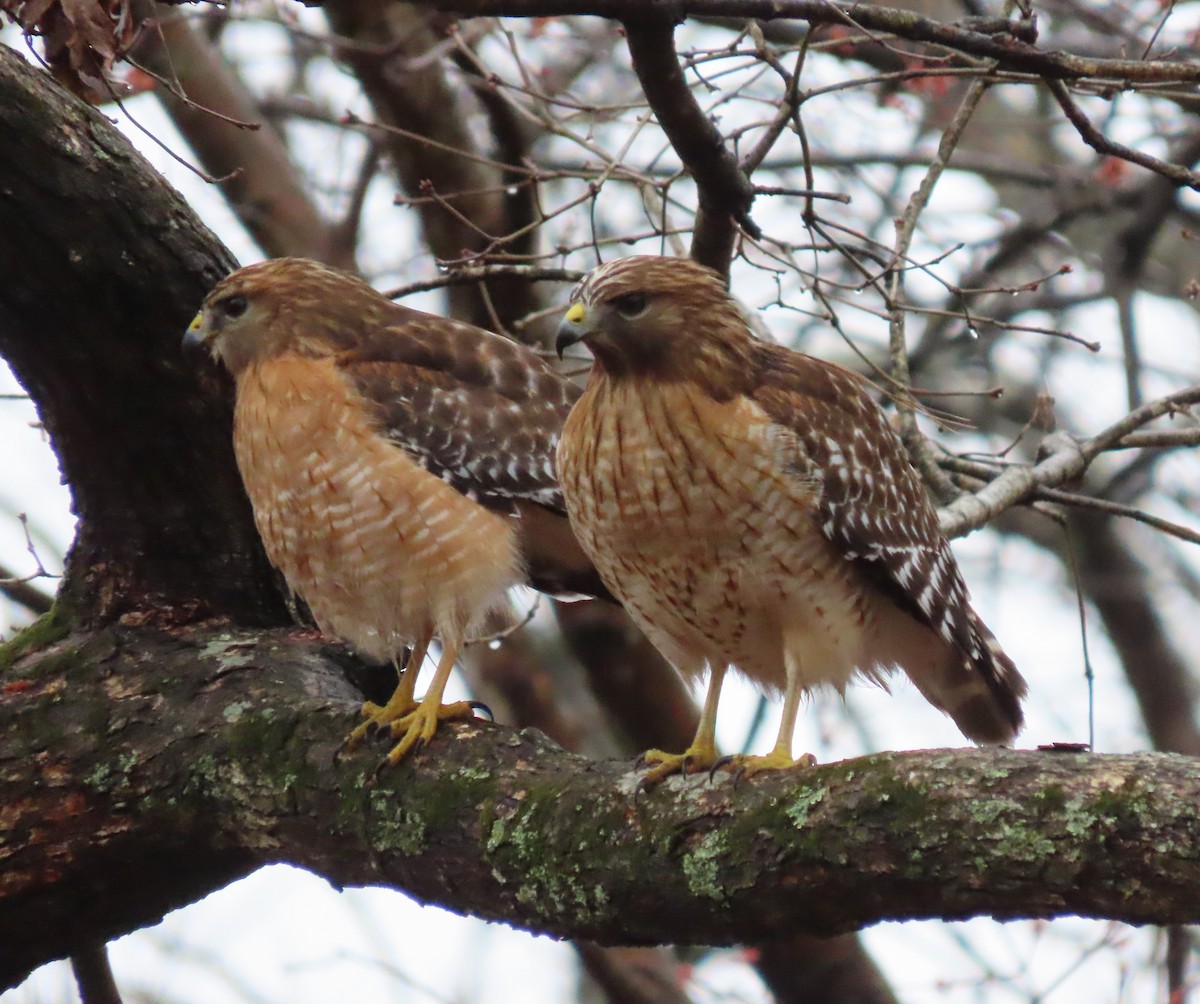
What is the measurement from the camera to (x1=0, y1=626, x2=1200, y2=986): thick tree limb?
2.56m

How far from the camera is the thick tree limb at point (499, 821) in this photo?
2.56m

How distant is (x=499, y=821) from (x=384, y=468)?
4.17ft

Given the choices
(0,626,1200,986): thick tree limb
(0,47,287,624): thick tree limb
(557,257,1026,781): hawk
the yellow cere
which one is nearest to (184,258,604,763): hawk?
(0,47,287,624): thick tree limb

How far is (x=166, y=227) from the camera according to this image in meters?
4.26

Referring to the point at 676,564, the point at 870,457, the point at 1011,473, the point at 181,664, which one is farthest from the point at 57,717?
the point at 1011,473

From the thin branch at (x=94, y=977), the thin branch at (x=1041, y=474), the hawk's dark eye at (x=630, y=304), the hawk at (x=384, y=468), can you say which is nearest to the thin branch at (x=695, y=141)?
the hawk's dark eye at (x=630, y=304)

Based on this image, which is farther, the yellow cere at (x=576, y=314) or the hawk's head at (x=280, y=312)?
the hawk's head at (x=280, y=312)

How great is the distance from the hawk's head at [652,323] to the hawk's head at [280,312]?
96 cm

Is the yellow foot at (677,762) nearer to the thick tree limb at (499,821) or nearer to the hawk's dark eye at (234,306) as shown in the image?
the thick tree limb at (499,821)


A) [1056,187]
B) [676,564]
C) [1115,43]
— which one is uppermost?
[1115,43]

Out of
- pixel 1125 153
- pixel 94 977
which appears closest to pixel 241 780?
pixel 94 977

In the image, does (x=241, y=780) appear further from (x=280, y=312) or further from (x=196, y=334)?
(x=280, y=312)

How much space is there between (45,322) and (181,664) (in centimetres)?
95

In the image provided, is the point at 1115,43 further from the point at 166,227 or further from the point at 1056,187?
the point at 166,227
